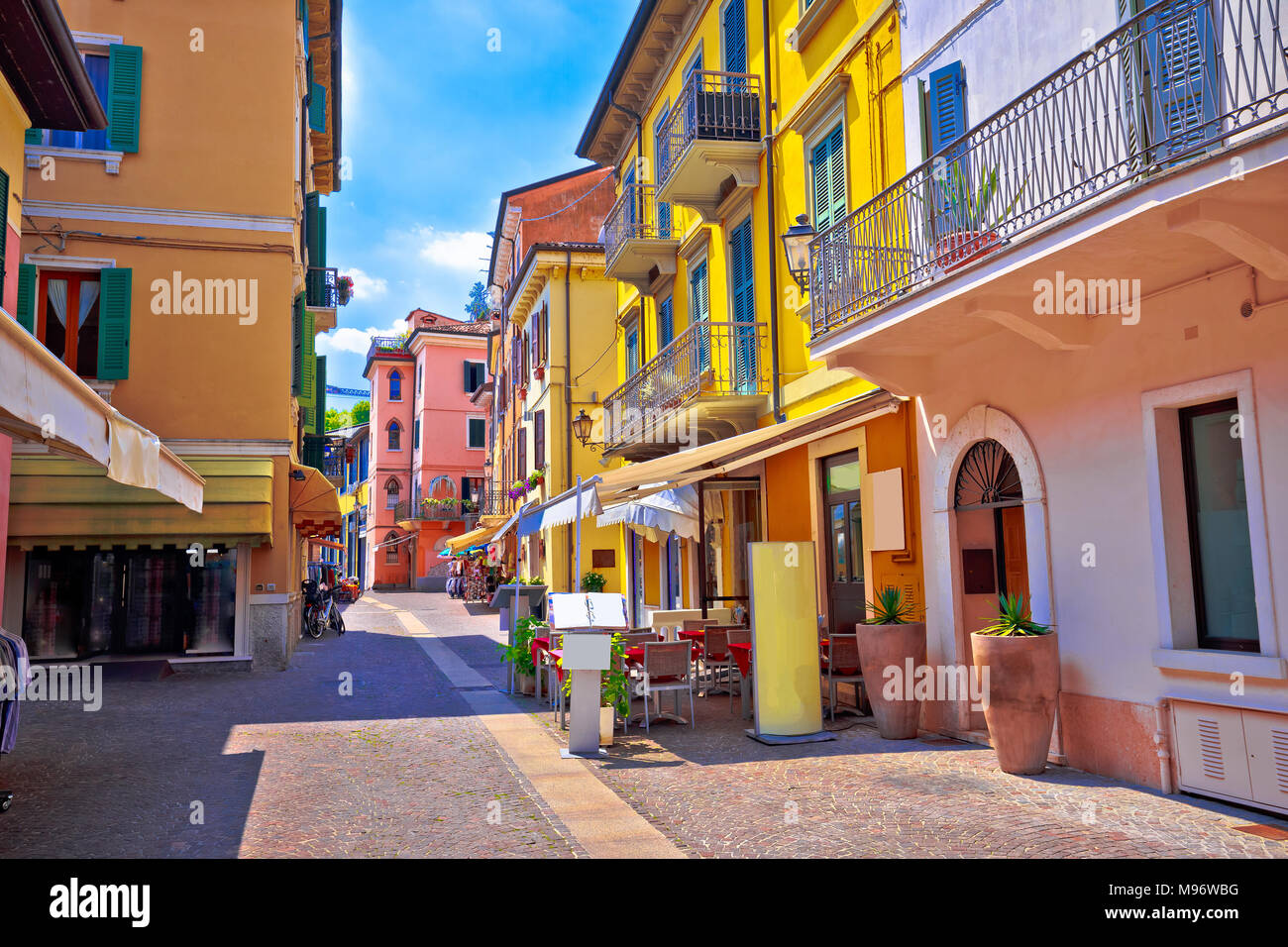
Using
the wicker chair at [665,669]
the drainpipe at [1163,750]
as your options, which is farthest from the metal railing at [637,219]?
the drainpipe at [1163,750]

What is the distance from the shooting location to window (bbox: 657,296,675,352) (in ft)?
57.1

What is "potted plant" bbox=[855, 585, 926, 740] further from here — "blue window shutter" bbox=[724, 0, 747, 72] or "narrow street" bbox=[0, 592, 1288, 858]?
"blue window shutter" bbox=[724, 0, 747, 72]

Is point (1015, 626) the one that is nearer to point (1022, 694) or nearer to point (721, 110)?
point (1022, 694)

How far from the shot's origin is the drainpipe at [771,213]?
12.6 m

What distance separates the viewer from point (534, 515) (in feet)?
40.7

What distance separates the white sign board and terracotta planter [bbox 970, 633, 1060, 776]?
350 centimetres

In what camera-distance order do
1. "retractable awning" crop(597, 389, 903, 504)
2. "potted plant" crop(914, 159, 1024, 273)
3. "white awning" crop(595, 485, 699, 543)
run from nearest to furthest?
"potted plant" crop(914, 159, 1024, 273)
"retractable awning" crop(597, 389, 903, 504)
"white awning" crop(595, 485, 699, 543)

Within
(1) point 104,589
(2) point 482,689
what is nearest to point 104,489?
(1) point 104,589

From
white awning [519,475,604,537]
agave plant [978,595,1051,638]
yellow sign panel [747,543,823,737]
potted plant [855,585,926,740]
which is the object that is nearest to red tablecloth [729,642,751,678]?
yellow sign panel [747,543,823,737]

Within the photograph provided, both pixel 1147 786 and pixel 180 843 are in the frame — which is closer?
pixel 180 843

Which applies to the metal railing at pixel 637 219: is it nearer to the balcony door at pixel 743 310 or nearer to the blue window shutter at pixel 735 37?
the balcony door at pixel 743 310

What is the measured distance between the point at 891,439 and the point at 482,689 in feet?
21.1

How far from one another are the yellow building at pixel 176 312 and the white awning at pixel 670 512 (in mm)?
5565
